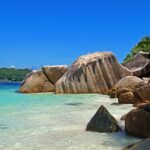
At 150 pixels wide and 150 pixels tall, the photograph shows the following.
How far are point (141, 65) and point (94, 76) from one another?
5.01 m

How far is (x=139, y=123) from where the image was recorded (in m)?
8.84

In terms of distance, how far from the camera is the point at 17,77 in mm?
135375

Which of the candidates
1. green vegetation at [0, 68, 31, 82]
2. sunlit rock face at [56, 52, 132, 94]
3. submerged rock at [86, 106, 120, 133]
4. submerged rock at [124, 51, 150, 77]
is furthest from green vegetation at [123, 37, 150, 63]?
green vegetation at [0, 68, 31, 82]

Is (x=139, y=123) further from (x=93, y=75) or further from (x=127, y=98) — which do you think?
(x=93, y=75)

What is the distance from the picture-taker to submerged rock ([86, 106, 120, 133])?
948 centimetres

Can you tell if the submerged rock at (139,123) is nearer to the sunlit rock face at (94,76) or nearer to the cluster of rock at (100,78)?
the cluster of rock at (100,78)

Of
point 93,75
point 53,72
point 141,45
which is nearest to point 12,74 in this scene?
point 141,45

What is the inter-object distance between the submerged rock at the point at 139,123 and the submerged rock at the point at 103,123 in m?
0.43

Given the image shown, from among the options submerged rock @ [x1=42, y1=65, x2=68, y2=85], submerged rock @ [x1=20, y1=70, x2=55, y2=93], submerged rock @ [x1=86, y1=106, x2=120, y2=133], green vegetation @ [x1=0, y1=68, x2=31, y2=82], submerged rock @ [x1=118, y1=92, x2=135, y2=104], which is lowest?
submerged rock @ [x1=86, y1=106, x2=120, y2=133]

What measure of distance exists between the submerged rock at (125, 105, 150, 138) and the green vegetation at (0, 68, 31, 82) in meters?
124

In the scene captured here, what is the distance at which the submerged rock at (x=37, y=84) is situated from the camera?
31562 millimetres

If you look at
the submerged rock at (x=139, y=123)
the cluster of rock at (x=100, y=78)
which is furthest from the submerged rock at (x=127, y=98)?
the submerged rock at (x=139, y=123)

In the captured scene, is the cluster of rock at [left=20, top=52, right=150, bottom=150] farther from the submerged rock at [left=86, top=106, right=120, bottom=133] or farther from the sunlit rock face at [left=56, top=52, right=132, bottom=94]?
the submerged rock at [left=86, top=106, right=120, bottom=133]

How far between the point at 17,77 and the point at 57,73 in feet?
345
